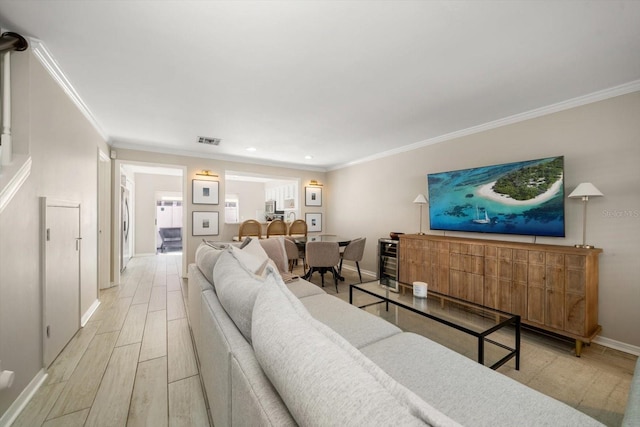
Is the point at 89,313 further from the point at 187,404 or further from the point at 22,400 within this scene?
the point at 187,404

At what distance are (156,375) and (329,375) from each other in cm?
198

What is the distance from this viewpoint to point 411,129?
3.49 m

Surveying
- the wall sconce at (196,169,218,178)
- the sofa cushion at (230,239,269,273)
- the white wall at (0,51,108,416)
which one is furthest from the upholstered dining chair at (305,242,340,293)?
the white wall at (0,51,108,416)

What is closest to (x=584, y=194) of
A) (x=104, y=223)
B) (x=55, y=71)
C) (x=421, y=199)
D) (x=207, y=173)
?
(x=421, y=199)

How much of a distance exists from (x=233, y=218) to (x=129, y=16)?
26.3ft

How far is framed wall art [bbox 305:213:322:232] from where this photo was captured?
605 centimetres

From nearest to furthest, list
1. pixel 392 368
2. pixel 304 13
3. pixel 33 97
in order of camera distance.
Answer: pixel 392 368
pixel 304 13
pixel 33 97

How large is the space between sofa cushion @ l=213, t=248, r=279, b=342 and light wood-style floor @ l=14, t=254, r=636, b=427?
2.74 feet

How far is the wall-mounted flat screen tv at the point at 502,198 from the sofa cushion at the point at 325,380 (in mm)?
3049

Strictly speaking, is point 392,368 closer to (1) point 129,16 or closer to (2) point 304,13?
(2) point 304,13

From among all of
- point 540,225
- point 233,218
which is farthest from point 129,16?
point 233,218

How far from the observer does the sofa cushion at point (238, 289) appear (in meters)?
1.09

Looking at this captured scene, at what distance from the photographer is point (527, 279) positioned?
2527mm

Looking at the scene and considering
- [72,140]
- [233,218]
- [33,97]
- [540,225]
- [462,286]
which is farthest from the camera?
[233,218]
